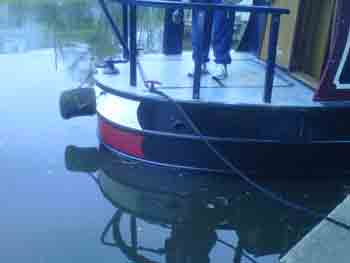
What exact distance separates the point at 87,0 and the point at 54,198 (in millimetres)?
13378

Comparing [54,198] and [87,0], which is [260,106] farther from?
[87,0]

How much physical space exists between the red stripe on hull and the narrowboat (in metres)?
0.01

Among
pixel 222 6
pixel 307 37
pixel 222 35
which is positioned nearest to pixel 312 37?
pixel 307 37

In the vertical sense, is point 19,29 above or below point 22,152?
above

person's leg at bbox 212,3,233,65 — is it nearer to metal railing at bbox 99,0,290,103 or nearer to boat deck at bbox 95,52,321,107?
boat deck at bbox 95,52,321,107

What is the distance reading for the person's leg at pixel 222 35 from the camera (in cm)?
445

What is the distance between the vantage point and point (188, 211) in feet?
12.4

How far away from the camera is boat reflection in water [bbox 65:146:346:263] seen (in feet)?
11.0

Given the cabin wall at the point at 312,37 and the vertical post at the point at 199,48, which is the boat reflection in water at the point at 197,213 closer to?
the vertical post at the point at 199,48

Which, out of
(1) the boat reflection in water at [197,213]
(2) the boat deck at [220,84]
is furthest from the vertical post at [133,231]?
(2) the boat deck at [220,84]

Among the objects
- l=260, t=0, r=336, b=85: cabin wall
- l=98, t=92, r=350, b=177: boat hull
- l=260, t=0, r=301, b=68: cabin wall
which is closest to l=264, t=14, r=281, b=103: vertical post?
l=98, t=92, r=350, b=177: boat hull

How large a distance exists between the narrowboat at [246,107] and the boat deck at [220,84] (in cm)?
1

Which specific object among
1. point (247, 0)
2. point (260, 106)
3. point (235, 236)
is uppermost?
point (247, 0)

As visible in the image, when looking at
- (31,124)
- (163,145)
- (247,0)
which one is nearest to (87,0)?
(247,0)
